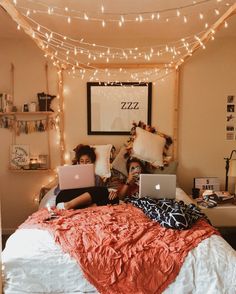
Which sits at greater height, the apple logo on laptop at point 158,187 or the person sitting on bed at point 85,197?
the apple logo on laptop at point 158,187

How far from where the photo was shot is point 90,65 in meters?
3.68

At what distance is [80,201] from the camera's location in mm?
2654

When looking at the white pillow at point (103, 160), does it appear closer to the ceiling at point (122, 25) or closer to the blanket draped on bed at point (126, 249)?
the ceiling at point (122, 25)

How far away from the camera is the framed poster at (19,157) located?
147 inches

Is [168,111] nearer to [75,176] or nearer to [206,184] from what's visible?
[206,184]

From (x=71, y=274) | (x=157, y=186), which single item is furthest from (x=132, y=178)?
(x=71, y=274)

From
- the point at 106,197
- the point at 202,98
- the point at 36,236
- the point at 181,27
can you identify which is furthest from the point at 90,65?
the point at 36,236

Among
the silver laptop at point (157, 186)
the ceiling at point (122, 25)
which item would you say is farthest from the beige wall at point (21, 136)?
the silver laptop at point (157, 186)

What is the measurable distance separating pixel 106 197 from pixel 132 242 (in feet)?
3.16

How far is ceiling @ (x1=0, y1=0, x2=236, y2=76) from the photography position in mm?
2600

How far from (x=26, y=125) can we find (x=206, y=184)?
8.18 ft

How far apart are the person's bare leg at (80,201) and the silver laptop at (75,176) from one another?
0.56 feet

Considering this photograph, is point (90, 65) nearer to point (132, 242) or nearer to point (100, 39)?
point (100, 39)

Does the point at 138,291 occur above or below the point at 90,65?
below
